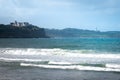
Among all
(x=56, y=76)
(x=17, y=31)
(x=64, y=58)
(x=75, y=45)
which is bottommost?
(x=75, y=45)

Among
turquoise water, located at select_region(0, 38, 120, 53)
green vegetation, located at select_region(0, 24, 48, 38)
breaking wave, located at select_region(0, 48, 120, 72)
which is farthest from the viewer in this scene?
green vegetation, located at select_region(0, 24, 48, 38)

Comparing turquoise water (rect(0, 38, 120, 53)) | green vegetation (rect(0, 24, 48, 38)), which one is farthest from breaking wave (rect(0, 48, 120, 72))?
green vegetation (rect(0, 24, 48, 38))

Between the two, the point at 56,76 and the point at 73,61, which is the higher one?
the point at 56,76

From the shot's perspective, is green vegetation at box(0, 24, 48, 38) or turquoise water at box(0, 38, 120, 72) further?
green vegetation at box(0, 24, 48, 38)

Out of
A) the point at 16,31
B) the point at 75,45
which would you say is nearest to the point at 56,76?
the point at 75,45

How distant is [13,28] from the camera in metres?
168

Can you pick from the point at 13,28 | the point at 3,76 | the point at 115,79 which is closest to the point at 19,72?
the point at 3,76

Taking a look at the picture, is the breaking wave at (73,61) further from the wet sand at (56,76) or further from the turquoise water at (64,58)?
the wet sand at (56,76)

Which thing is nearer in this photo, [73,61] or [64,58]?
[73,61]

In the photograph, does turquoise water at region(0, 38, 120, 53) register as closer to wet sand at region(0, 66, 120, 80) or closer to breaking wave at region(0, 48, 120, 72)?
breaking wave at region(0, 48, 120, 72)

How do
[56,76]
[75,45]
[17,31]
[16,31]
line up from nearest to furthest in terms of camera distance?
[56,76] < [75,45] < [16,31] < [17,31]

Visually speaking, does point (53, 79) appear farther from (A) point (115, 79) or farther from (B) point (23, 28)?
(B) point (23, 28)

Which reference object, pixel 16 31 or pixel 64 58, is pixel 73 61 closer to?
pixel 64 58

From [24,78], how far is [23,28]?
154662mm
